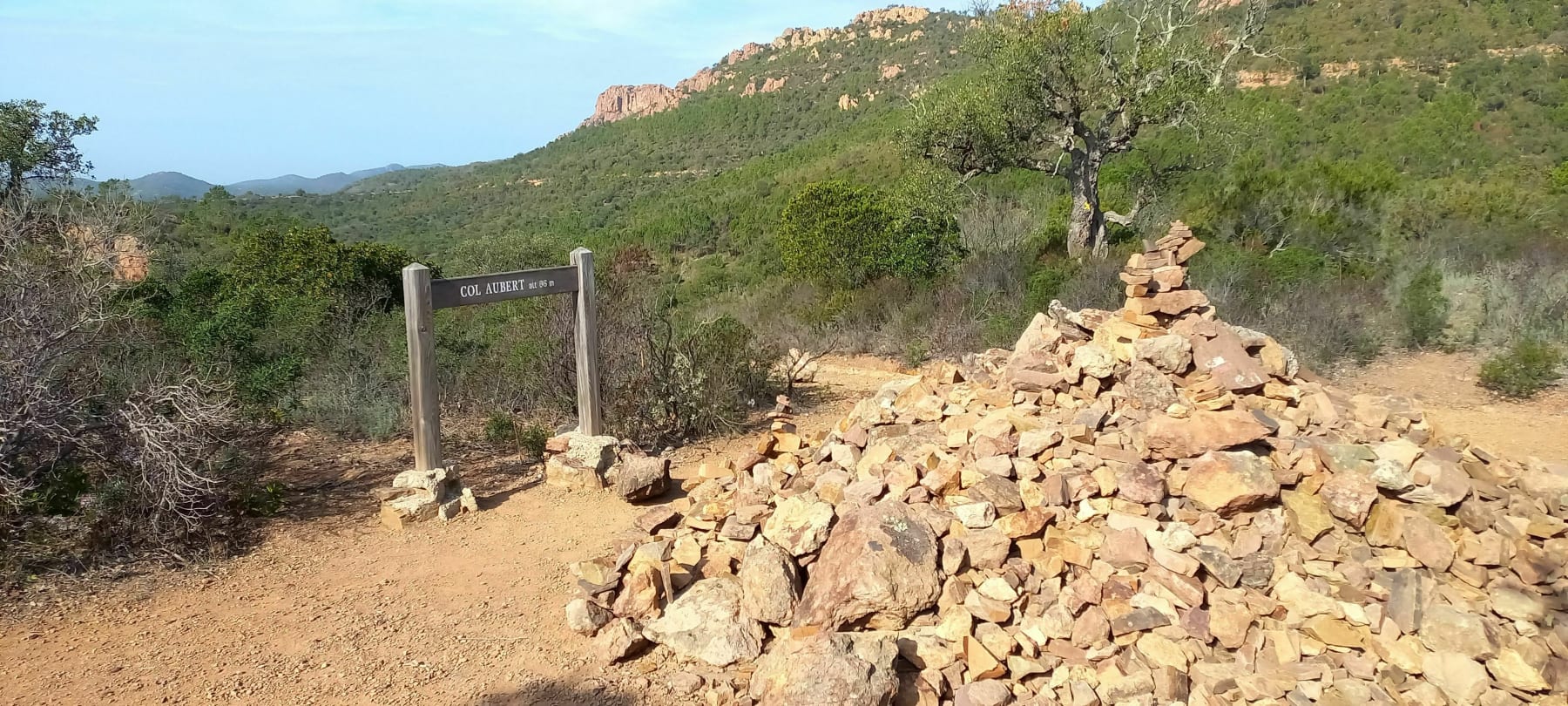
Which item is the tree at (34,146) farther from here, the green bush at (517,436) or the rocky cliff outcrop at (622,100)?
the rocky cliff outcrop at (622,100)

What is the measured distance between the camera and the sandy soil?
12.2ft

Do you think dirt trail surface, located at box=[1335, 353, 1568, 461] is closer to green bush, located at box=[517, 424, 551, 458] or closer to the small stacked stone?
the small stacked stone

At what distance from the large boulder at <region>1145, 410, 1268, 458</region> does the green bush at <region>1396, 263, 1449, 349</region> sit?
749 centimetres

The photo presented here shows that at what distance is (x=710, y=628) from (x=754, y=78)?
67303 millimetres

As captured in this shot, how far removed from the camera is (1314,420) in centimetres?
479

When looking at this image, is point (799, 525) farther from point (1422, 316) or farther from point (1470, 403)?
point (1422, 316)

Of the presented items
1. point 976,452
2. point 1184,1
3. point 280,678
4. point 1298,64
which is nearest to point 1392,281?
point 1184,1

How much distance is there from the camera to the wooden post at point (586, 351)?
6715 mm

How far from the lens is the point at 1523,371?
8242 millimetres

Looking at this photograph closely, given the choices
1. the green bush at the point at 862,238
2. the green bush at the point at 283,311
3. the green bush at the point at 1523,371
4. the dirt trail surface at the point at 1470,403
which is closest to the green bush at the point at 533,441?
the green bush at the point at 283,311

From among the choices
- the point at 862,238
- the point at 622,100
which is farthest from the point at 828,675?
the point at 622,100

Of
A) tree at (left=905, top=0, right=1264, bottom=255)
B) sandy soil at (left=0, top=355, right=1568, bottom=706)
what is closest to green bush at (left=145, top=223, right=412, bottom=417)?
sandy soil at (left=0, top=355, right=1568, bottom=706)

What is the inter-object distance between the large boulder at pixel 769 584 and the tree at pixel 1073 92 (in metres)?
11.0

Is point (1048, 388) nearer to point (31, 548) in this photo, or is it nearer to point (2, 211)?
point (31, 548)
